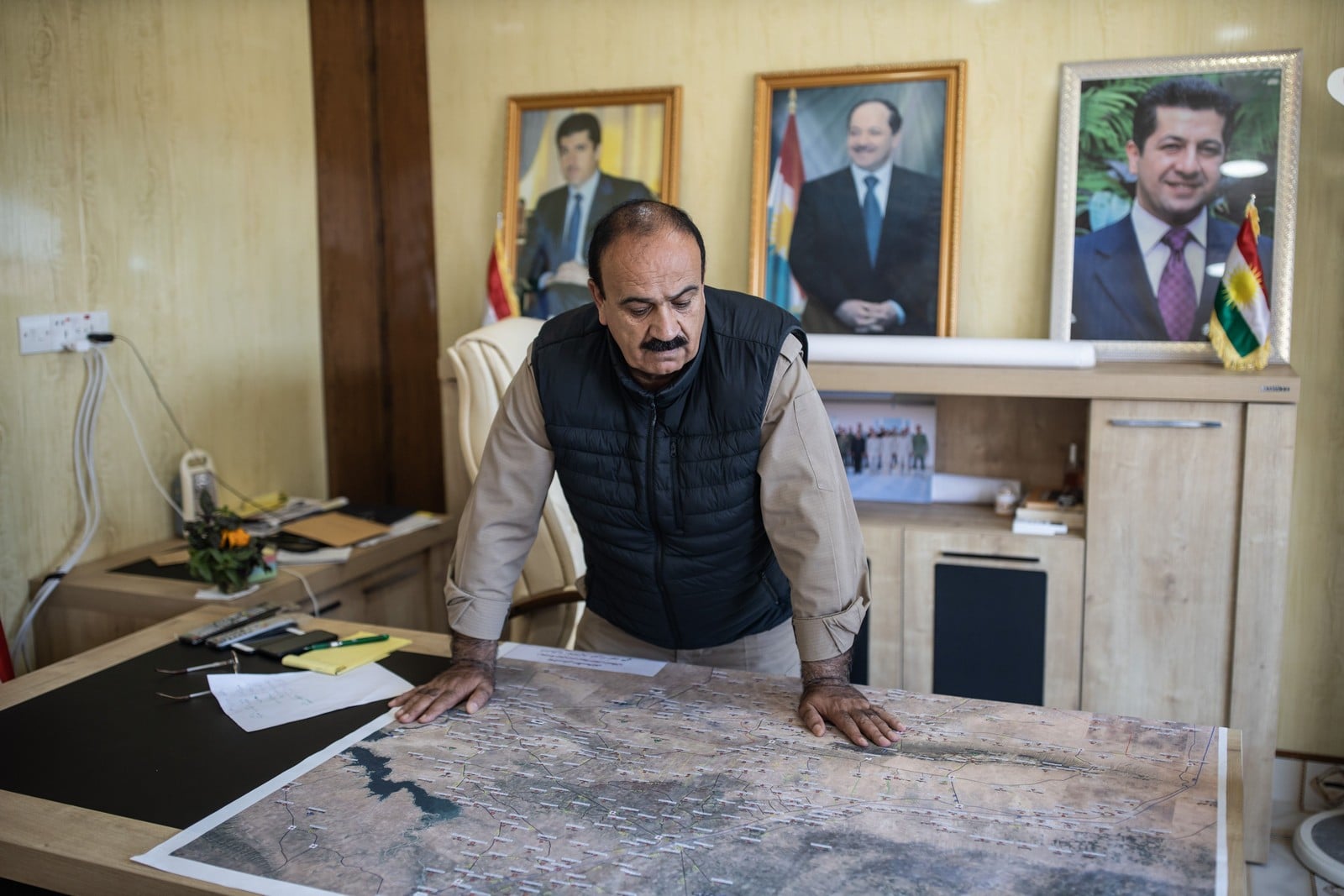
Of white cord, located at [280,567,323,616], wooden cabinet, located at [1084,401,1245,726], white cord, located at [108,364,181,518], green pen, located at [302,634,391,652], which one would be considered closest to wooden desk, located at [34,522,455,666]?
white cord, located at [280,567,323,616]

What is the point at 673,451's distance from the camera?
72.4 inches

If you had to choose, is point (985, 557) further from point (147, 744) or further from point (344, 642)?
point (147, 744)

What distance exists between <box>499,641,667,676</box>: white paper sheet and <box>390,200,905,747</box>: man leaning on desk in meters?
0.12

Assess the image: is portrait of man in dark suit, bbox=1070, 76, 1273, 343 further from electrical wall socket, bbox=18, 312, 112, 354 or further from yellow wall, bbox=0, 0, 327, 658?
electrical wall socket, bbox=18, 312, 112, 354

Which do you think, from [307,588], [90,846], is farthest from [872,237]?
[90,846]

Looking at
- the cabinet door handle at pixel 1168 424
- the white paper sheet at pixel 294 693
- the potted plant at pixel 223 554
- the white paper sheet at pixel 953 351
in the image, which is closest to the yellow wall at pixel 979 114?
the white paper sheet at pixel 953 351

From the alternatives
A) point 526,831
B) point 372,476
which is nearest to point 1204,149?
point 526,831

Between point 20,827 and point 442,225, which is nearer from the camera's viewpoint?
point 20,827

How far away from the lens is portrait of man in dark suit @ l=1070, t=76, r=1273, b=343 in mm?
2939

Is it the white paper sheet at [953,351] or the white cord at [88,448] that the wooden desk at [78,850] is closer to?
the white cord at [88,448]

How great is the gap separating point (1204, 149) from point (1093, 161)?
0.92 feet

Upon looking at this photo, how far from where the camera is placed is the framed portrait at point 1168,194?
2881mm

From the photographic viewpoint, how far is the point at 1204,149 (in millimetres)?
2943

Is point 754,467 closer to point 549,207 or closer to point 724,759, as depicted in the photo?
point 724,759
